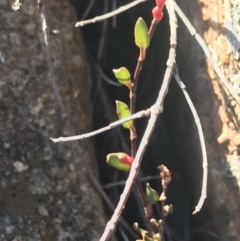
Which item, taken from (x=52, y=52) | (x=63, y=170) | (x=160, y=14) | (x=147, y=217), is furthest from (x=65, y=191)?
(x=160, y=14)

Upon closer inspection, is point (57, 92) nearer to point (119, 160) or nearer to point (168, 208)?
point (119, 160)

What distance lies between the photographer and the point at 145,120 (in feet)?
4.51

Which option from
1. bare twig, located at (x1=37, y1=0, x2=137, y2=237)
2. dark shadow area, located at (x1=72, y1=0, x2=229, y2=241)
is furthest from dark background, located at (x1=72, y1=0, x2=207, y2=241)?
bare twig, located at (x1=37, y1=0, x2=137, y2=237)

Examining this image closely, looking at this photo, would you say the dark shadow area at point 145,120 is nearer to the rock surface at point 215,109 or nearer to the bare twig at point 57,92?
the rock surface at point 215,109

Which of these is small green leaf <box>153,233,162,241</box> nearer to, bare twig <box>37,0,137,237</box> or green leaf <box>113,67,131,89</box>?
bare twig <box>37,0,137,237</box>

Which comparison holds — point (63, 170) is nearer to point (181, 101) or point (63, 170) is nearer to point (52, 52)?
point (52, 52)

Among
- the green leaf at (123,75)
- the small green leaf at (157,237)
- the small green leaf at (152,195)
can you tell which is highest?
the green leaf at (123,75)

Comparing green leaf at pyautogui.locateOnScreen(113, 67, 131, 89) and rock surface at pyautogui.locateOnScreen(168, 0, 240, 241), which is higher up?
green leaf at pyautogui.locateOnScreen(113, 67, 131, 89)

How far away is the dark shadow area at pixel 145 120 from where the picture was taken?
130 centimetres

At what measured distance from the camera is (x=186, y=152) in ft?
4.32

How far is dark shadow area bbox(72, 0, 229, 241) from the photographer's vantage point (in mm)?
1296

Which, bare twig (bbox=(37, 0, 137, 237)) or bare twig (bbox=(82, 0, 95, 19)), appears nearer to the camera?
bare twig (bbox=(37, 0, 137, 237))

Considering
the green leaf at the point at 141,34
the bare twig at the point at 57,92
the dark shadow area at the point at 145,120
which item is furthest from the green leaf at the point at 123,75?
the dark shadow area at the point at 145,120

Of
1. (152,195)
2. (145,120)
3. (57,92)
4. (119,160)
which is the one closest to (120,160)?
(119,160)
